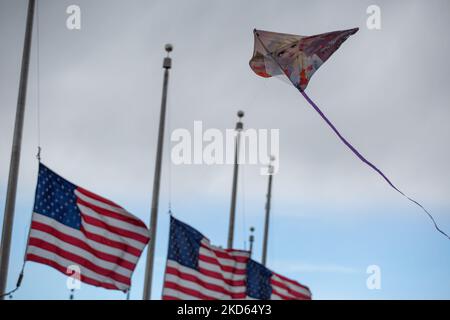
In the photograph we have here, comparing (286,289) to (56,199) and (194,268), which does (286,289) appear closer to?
(194,268)

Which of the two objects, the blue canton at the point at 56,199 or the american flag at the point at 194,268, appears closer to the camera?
the blue canton at the point at 56,199

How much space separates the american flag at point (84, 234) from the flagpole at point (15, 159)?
1.77m

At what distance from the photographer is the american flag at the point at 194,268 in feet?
83.9

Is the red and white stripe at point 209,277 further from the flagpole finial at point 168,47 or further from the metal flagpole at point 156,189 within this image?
the flagpole finial at point 168,47

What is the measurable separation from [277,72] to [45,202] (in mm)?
8419

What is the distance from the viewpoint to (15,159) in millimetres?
19250

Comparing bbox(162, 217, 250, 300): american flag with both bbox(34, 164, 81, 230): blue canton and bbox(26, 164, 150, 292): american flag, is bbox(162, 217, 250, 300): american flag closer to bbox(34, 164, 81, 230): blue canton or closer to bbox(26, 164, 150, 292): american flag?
bbox(26, 164, 150, 292): american flag

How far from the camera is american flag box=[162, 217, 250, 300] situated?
2558cm

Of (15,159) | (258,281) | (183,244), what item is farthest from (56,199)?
(258,281)

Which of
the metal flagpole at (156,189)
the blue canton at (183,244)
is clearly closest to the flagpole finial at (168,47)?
the metal flagpole at (156,189)

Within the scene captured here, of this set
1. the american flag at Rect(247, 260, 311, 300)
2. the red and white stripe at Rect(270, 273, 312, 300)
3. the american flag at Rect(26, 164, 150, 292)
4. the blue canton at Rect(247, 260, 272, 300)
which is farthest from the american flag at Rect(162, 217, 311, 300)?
the red and white stripe at Rect(270, 273, 312, 300)

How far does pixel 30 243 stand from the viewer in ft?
67.2
